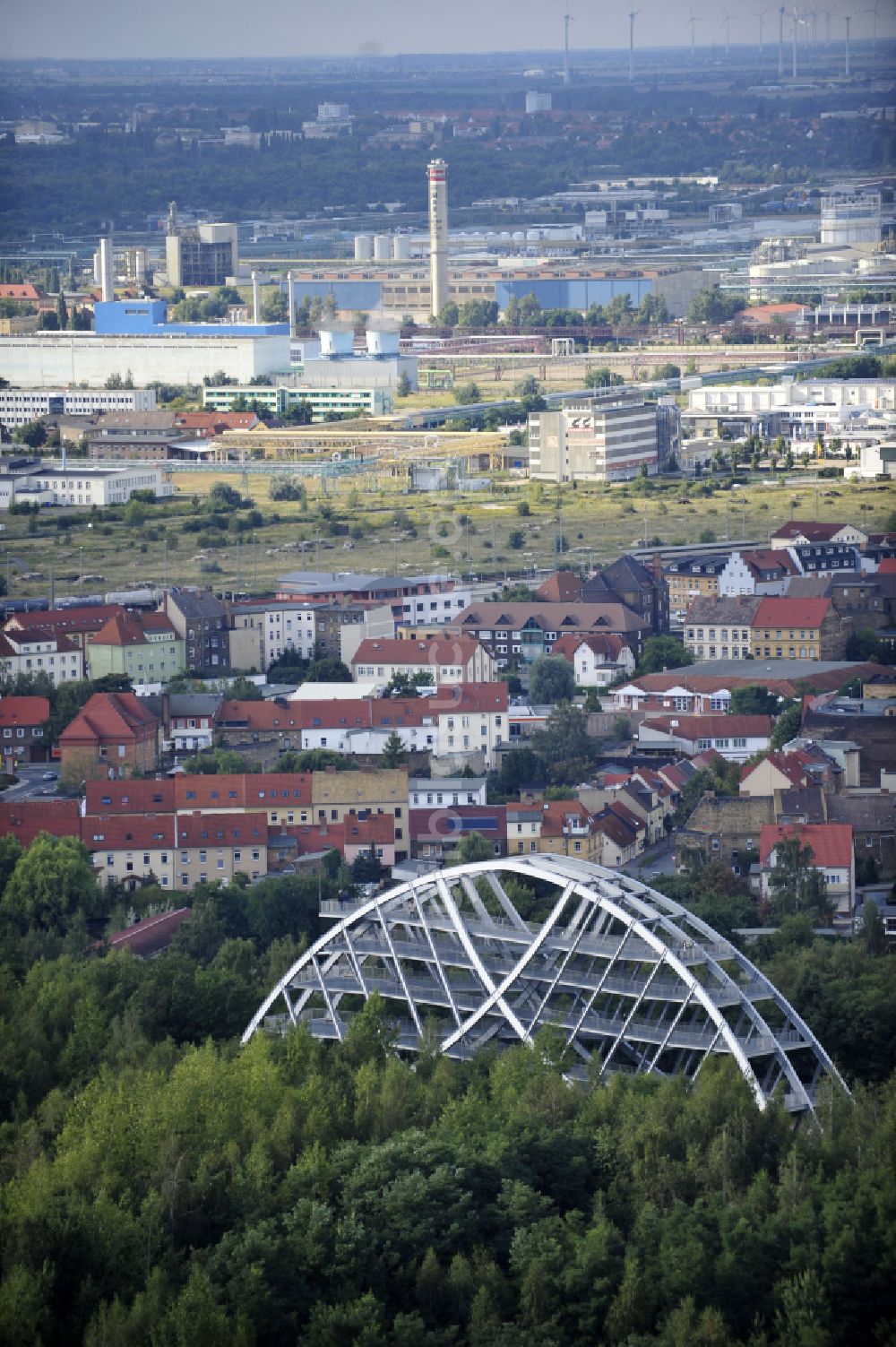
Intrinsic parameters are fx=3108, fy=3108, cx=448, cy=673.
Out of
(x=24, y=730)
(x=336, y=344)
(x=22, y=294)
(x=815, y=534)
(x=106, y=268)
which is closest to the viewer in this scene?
(x=24, y=730)

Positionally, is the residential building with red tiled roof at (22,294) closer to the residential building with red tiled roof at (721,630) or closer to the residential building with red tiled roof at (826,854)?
the residential building with red tiled roof at (721,630)

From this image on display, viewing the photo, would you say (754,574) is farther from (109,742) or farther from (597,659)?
(109,742)

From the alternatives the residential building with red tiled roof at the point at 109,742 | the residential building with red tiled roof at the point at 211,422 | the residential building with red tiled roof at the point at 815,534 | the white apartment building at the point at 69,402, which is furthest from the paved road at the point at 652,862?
Result: the white apartment building at the point at 69,402

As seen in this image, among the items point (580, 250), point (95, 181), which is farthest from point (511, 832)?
point (95, 181)

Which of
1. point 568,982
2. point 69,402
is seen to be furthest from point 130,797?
point 69,402

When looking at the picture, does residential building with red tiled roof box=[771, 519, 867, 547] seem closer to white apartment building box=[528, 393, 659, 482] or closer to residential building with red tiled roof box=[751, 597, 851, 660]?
residential building with red tiled roof box=[751, 597, 851, 660]
